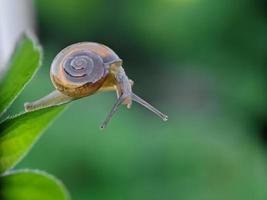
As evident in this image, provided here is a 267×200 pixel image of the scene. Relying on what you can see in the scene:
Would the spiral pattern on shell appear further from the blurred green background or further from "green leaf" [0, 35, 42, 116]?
the blurred green background

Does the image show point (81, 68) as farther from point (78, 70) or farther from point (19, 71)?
point (19, 71)

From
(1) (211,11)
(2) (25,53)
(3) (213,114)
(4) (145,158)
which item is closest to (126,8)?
(1) (211,11)

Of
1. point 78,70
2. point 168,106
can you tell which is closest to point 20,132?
point 78,70

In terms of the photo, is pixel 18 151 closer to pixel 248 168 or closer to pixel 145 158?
pixel 145 158

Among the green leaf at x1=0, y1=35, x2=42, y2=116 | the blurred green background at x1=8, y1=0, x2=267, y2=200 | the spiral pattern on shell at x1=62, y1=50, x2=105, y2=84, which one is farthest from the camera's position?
the blurred green background at x1=8, y1=0, x2=267, y2=200

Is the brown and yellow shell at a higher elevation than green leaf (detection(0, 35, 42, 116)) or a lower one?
lower

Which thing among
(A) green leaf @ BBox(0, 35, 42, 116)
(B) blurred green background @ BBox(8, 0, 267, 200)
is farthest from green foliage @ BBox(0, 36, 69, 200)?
(B) blurred green background @ BBox(8, 0, 267, 200)
